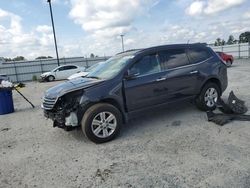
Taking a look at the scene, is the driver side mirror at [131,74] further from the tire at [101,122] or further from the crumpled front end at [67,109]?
the crumpled front end at [67,109]

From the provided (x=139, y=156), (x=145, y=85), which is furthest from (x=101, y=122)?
(x=145, y=85)

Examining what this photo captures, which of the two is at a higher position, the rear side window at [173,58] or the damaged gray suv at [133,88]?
the rear side window at [173,58]

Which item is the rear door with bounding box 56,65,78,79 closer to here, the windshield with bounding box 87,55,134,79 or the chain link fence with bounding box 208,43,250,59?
the windshield with bounding box 87,55,134,79

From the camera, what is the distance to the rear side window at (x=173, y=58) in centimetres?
564

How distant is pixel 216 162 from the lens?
12.0 ft

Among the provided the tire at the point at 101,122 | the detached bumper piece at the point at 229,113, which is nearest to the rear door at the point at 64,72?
the detached bumper piece at the point at 229,113

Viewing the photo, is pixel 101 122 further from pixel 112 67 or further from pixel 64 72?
pixel 64 72

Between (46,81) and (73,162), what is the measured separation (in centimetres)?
2062

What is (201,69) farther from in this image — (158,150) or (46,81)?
(46,81)

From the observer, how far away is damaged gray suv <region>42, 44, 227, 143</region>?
15.5ft

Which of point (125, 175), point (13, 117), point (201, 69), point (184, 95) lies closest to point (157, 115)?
point (184, 95)

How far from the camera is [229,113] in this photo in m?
5.83

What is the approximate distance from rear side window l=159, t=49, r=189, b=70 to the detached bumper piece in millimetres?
1352

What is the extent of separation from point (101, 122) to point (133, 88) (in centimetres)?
98
